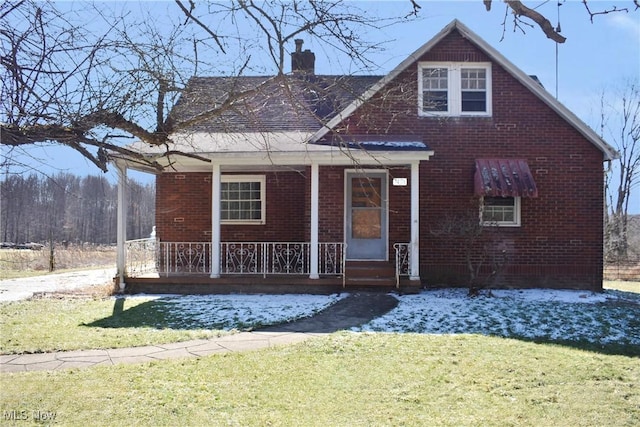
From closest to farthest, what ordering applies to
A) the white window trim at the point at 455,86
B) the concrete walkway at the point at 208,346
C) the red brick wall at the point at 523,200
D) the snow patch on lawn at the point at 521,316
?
the concrete walkway at the point at 208,346 < the snow patch on lawn at the point at 521,316 < the red brick wall at the point at 523,200 < the white window trim at the point at 455,86

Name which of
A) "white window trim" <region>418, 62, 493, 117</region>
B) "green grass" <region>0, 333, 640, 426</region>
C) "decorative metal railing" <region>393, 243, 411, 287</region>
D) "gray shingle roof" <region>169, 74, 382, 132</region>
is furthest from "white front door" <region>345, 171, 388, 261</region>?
"gray shingle roof" <region>169, 74, 382, 132</region>

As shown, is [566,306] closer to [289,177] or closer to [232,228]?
[289,177]

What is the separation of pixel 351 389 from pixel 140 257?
31.2 ft

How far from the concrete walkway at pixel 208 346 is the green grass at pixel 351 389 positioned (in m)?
0.36

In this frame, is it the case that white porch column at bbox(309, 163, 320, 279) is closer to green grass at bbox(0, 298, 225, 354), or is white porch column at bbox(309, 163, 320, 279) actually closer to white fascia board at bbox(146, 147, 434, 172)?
white fascia board at bbox(146, 147, 434, 172)

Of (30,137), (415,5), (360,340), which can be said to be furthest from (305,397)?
(415,5)

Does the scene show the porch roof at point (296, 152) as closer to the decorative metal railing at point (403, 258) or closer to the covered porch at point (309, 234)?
the covered porch at point (309, 234)

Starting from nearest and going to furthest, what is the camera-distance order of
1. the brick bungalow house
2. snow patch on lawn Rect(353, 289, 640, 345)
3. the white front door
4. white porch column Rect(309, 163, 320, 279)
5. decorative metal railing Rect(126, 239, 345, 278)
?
1. snow patch on lawn Rect(353, 289, 640, 345)
2. white porch column Rect(309, 163, 320, 279)
3. decorative metal railing Rect(126, 239, 345, 278)
4. the brick bungalow house
5. the white front door

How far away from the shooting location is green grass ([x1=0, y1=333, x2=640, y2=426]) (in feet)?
14.9

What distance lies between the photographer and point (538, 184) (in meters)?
12.5

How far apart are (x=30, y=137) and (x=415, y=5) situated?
3.63m

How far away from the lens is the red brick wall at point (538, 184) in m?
12.5

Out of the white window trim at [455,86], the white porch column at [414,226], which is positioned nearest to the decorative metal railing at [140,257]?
the white porch column at [414,226]

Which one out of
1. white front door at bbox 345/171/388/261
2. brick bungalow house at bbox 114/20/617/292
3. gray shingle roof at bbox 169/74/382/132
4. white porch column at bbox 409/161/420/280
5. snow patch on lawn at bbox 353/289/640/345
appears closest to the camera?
gray shingle roof at bbox 169/74/382/132
